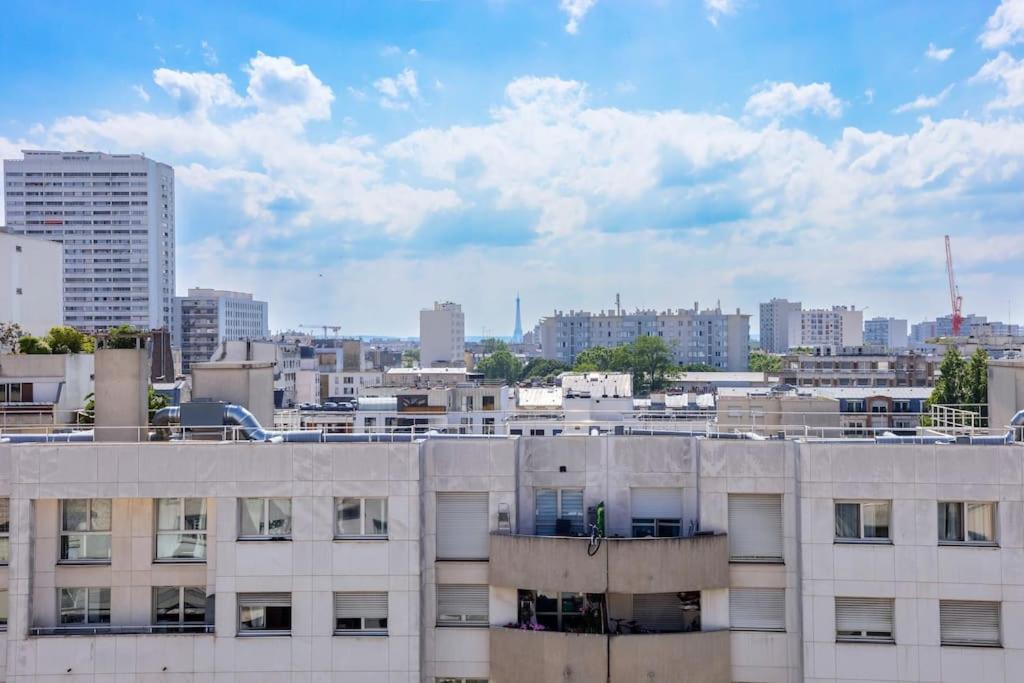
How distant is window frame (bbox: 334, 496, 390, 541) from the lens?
58.9ft

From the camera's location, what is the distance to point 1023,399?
71.5ft

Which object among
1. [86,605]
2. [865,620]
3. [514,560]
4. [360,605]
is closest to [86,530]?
[86,605]

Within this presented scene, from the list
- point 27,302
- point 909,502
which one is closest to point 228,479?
point 909,502

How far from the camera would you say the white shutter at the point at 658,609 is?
713 inches

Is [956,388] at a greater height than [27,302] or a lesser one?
lesser

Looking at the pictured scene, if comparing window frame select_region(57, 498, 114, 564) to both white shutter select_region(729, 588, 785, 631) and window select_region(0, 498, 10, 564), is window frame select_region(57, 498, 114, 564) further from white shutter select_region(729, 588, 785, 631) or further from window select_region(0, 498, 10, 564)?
white shutter select_region(729, 588, 785, 631)

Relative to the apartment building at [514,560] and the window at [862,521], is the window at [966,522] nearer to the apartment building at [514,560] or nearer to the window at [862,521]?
the apartment building at [514,560]

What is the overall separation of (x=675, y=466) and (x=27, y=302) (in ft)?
198

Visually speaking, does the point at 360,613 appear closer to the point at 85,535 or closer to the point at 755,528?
the point at 85,535

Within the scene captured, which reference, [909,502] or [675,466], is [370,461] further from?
[909,502]

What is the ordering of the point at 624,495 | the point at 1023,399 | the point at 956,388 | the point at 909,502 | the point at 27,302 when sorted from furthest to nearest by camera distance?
the point at 956,388 < the point at 27,302 < the point at 1023,399 < the point at 624,495 < the point at 909,502

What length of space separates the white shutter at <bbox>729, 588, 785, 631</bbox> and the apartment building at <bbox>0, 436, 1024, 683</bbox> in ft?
0.16

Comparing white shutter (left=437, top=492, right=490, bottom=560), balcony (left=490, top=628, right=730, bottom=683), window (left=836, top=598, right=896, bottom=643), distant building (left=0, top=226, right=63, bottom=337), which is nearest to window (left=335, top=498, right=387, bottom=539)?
white shutter (left=437, top=492, right=490, bottom=560)

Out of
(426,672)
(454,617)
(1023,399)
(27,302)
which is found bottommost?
(426,672)
